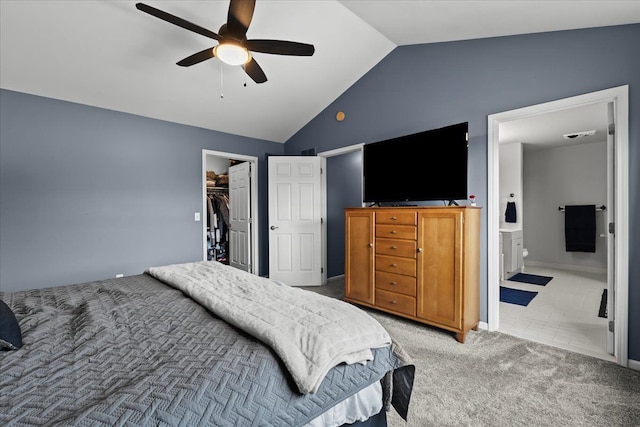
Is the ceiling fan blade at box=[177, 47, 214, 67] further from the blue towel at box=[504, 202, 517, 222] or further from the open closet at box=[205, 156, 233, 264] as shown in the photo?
the blue towel at box=[504, 202, 517, 222]

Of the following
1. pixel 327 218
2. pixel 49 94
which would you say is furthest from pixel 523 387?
pixel 49 94

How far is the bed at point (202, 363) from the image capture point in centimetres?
76

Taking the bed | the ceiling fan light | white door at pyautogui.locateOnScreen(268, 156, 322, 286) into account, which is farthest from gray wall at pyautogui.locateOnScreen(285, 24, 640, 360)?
the bed

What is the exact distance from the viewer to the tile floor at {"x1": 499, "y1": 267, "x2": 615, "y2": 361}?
244 centimetres

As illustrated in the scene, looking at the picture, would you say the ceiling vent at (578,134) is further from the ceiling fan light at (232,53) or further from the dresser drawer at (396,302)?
the ceiling fan light at (232,53)

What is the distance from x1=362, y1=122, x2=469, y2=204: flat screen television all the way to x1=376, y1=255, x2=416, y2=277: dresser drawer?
639mm

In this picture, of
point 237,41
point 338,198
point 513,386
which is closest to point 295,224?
point 338,198

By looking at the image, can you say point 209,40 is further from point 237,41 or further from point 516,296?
point 516,296

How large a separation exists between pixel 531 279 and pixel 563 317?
1.84 meters

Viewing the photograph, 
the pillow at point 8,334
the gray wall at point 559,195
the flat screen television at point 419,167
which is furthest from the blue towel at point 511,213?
the pillow at point 8,334

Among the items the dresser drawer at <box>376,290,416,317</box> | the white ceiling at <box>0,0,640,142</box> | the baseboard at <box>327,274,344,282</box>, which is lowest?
the baseboard at <box>327,274,344,282</box>

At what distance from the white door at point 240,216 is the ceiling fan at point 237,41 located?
2.60 m

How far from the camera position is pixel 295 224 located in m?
4.36

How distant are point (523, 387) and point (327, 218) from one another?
3.38m
